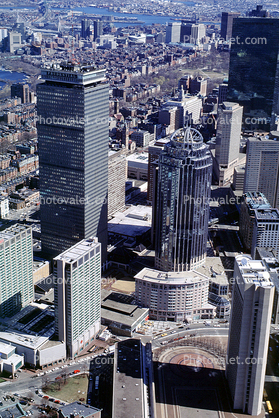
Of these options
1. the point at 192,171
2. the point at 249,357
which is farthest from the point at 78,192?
the point at 249,357

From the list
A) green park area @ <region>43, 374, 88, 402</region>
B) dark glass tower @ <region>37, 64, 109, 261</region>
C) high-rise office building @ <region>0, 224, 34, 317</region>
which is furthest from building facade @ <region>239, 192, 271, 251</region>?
green park area @ <region>43, 374, 88, 402</region>

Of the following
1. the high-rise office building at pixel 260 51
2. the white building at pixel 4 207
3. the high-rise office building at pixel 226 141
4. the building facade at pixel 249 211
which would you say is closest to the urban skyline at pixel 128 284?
the white building at pixel 4 207

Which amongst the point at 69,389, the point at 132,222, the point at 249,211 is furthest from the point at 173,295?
the point at 132,222

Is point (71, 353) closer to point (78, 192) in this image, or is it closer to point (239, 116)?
point (78, 192)

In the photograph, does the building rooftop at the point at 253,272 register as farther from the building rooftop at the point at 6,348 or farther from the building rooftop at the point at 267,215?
→ the building rooftop at the point at 6,348

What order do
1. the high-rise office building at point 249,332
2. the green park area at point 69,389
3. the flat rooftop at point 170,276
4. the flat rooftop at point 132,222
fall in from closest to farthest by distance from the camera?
the high-rise office building at point 249,332 < the green park area at point 69,389 < the flat rooftop at point 170,276 < the flat rooftop at point 132,222

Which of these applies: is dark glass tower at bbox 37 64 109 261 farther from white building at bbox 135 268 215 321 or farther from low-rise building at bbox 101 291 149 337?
white building at bbox 135 268 215 321

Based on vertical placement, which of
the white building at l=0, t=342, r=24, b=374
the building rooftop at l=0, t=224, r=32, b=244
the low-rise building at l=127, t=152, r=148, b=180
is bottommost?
the white building at l=0, t=342, r=24, b=374
